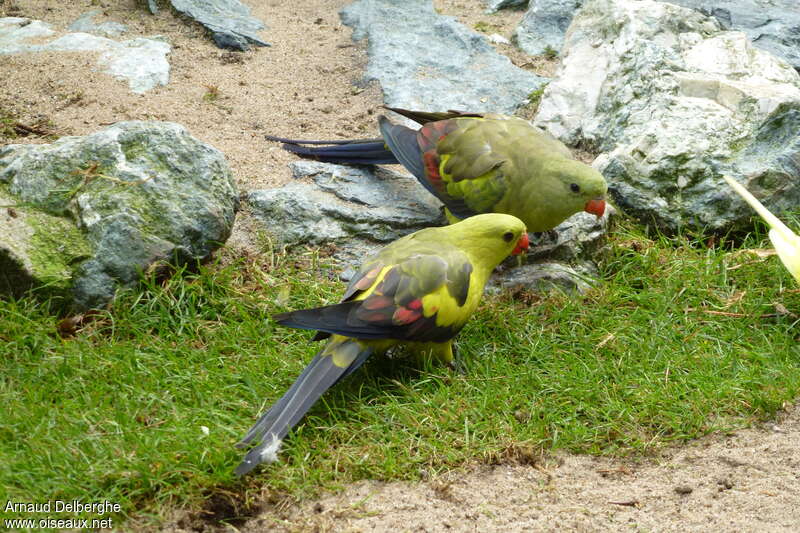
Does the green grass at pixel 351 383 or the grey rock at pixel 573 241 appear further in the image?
the grey rock at pixel 573 241

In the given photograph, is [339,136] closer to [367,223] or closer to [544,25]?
[367,223]

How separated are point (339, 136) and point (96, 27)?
241 cm

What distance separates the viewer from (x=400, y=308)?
362 cm

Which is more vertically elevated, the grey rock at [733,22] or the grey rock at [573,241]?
the grey rock at [733,22]

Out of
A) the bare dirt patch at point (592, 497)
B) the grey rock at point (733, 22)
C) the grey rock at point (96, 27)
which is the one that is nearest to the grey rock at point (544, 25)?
the grey rock at point (733, 22)

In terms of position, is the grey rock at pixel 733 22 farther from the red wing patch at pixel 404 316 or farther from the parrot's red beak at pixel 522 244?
the red wing patch at pixel 404 316

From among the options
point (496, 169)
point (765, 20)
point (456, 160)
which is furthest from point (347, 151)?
point (765, 20)

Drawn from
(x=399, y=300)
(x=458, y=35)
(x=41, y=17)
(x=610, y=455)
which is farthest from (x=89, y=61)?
(x=610, y=455)

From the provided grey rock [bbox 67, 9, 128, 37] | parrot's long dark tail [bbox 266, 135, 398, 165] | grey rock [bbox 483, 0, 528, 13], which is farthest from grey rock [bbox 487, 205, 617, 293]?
grey rock [bbox 67, 9, 128, 37]

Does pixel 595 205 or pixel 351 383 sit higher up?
pixel 595 205

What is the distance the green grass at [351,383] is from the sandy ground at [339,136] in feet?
0.39

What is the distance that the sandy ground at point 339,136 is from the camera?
3084mm

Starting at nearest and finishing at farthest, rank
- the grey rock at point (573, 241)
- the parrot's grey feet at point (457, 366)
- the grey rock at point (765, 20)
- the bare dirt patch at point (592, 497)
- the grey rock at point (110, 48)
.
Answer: the bare dirt patch at point (592, 497), the parrot's grey feet at point (457, 366), the grey rock at point (573, 241), the grey rock at point (110, 48), the grey rock at point (765, 20)

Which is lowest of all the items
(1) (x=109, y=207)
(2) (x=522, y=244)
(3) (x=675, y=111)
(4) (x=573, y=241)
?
(4) (x=573, y=241)
